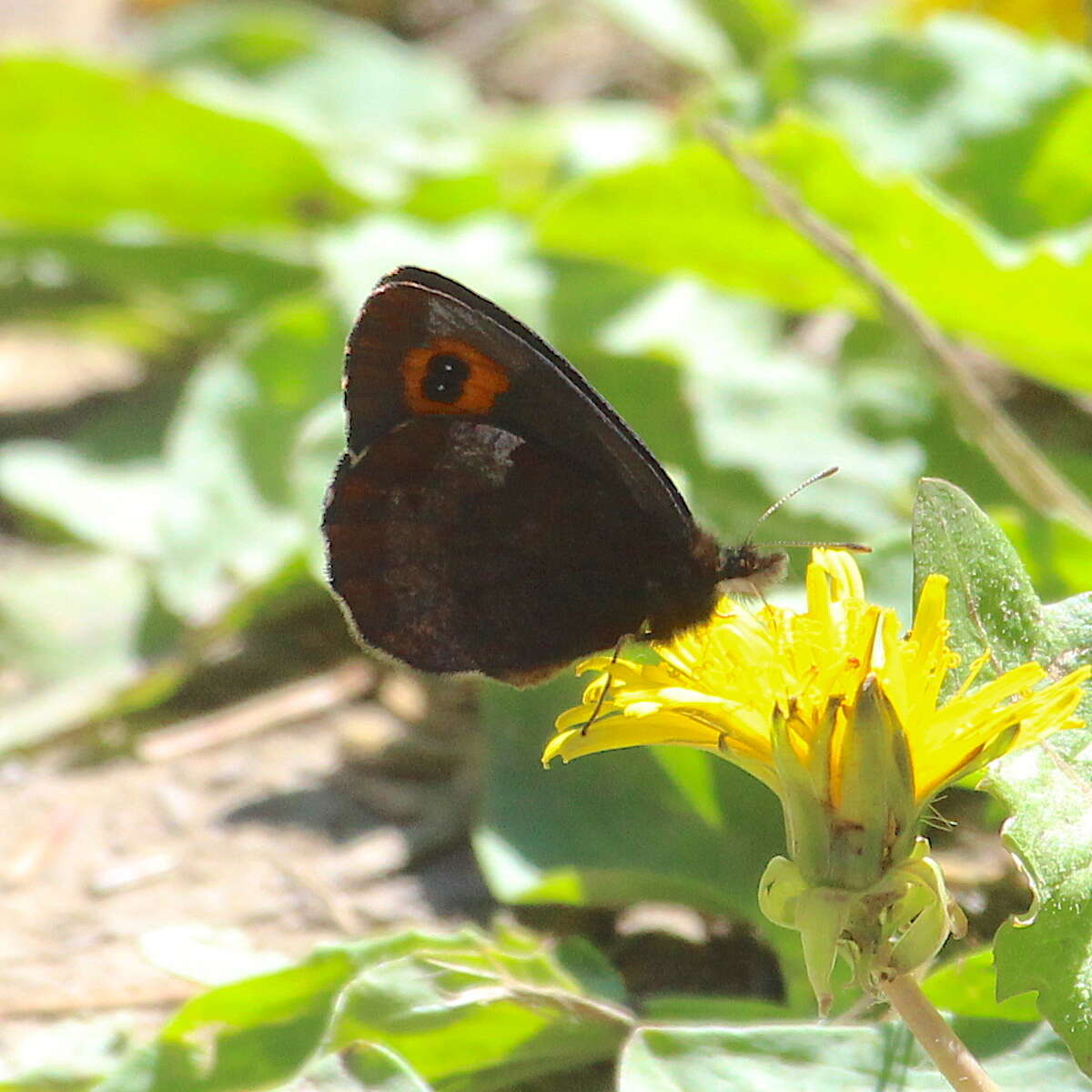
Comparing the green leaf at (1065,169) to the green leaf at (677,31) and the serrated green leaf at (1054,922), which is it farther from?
the serrated green leaf at (1054,922)

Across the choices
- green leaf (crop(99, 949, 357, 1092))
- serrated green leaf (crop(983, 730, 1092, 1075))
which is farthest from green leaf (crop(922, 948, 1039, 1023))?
green leaf (crop(99, 949, 357, 1092))

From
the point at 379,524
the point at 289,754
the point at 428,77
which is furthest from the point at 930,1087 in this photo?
the point at 428,77

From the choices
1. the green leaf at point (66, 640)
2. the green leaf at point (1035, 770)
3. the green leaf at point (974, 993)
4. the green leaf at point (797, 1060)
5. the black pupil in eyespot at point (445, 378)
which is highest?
the green leaf at point (1035, 770)

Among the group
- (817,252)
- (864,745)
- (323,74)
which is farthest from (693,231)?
(323,74)

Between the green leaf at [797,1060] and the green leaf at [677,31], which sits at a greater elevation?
the green leaf at [677,31]

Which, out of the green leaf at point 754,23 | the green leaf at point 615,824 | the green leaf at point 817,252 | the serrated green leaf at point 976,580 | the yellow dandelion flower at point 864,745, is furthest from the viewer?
the green leaf at point 754,23

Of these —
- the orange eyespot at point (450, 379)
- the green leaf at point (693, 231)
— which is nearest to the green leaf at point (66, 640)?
the green leaf at point (693, 231)

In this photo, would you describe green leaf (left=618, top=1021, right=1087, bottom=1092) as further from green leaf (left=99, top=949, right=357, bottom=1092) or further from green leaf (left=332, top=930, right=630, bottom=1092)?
green leaf (left=99, top=949, right=357, bottom=1092)
